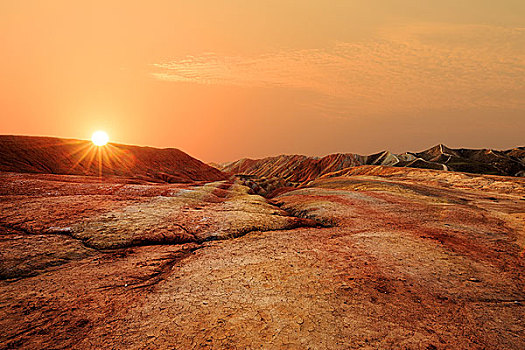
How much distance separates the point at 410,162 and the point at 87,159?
125 meters

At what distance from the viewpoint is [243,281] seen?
734 centimetres

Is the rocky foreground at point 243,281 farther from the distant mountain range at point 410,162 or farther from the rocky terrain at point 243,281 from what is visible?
the distant mountain range at point 410,162

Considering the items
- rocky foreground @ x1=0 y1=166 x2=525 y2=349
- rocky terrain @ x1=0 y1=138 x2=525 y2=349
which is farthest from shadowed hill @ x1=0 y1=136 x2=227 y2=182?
rocky terrain @ x1=0 y1=138 x2=525 y2=349

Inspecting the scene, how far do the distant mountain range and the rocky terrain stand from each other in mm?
90745

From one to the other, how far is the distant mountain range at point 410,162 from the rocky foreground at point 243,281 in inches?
3581

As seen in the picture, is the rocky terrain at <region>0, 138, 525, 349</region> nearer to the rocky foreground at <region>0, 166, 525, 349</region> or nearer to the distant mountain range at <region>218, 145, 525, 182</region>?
the rocky foreground at <region>0, 166, 525, 349</region>

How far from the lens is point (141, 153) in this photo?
263 ft

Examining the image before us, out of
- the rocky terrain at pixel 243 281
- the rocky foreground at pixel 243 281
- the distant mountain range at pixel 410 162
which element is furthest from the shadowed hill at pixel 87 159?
the distant mountain range at pixel 410 162

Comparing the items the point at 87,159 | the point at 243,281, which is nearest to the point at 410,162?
the point at 243,281

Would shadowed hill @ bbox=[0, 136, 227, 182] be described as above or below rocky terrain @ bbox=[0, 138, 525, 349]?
above

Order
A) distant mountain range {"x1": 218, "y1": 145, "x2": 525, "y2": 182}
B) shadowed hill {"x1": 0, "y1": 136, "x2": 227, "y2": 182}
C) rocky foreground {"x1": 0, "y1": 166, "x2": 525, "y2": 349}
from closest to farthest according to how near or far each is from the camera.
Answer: rocky foreground {"x1": 0, "y1": 166, "x2": 525, "y2": 349} < shadowed hill {"x1": 0, "y1": 136, "x2": 227, "y2": 182} < distant mountain range {"x1": 218, "y1": 145, "x2": 525, "y2": 182}

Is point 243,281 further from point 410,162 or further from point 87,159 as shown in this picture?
point 410,162

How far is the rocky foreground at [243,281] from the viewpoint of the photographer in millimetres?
4977

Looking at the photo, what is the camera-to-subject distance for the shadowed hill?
1575 inches
